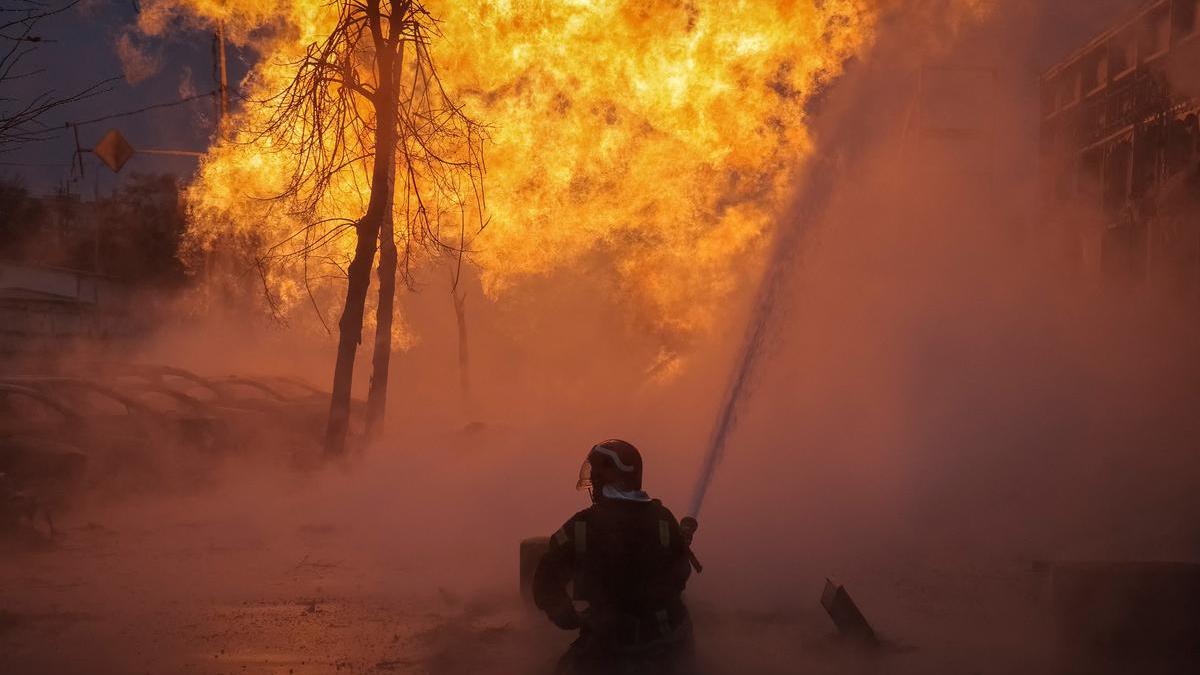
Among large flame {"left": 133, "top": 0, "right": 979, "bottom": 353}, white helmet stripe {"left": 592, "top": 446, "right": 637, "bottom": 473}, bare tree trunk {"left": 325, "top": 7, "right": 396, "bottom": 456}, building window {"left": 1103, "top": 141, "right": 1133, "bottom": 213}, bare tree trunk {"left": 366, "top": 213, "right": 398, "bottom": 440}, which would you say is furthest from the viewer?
building window {"left": 1103, "top": 141, "right": 1133, "bottom": 213}

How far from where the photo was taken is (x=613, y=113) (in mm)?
15000

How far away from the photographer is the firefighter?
4.07 meters

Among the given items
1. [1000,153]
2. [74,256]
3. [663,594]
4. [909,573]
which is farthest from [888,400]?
[74,256]

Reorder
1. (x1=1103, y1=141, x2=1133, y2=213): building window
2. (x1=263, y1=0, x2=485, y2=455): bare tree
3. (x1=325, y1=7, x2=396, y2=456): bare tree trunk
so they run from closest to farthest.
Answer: (x1=263, y1=0, x2=485, y2=455): bare tree
(x1=325, y1=7, x2=396, y2=456): bare tree trunk
(x1=1103, y1=141, x2=1133, y2=213): building window

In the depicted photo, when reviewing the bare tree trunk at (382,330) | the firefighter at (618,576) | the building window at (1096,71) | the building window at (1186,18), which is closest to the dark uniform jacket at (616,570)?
the firefighter at (618,576)

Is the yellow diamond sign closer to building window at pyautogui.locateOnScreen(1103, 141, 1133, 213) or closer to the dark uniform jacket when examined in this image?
the dark uniform jacket

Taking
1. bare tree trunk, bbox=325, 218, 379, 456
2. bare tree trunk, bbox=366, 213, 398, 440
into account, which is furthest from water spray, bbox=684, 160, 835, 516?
bare tree trunk, bbox=366, 213, 398, 440

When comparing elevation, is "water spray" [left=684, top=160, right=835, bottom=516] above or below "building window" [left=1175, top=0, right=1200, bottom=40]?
below

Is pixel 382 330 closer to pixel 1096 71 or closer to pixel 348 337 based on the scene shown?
pixel 348 337

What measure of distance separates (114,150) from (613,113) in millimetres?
14794

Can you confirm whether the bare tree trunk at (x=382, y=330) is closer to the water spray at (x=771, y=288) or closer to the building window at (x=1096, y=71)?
the water spray at (x=771, y=288)

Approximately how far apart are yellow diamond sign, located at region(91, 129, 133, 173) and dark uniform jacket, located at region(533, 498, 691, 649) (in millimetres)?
22465

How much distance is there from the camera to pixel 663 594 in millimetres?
4125

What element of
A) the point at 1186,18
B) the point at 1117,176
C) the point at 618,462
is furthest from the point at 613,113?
the point at 1117,176
